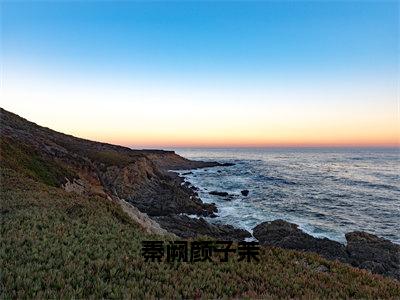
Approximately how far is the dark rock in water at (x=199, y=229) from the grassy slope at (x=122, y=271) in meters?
19.8

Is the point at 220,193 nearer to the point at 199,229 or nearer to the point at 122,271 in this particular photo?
the point at 199,229

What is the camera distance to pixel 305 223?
1583 inches

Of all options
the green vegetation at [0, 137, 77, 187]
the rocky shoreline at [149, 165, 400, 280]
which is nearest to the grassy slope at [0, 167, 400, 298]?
the green vegetation at [0, 137, 77, 187]

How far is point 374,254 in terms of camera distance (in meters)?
28.9

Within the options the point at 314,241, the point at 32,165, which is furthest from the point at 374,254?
the point at 32,165

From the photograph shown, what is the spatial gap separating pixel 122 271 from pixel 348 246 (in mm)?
26514

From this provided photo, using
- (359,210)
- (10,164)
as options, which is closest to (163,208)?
(10,164)

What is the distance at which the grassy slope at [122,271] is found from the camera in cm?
794

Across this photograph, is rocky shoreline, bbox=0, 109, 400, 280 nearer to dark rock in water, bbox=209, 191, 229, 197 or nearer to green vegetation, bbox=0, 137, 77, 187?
green vegetation, bbox=0, 137, 77, 187

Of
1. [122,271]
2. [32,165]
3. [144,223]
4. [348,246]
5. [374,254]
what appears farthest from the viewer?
[348,246]

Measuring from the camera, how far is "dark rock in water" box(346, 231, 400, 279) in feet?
87.0

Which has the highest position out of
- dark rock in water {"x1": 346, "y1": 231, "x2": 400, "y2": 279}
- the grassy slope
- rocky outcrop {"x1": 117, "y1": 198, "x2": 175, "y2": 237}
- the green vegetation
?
the green vegetation

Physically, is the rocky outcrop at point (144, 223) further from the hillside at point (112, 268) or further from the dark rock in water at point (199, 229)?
the dark rock in water at point (199, 229)

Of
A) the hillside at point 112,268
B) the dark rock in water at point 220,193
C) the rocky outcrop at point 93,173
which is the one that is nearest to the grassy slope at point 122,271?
the hillside at point 112,268
